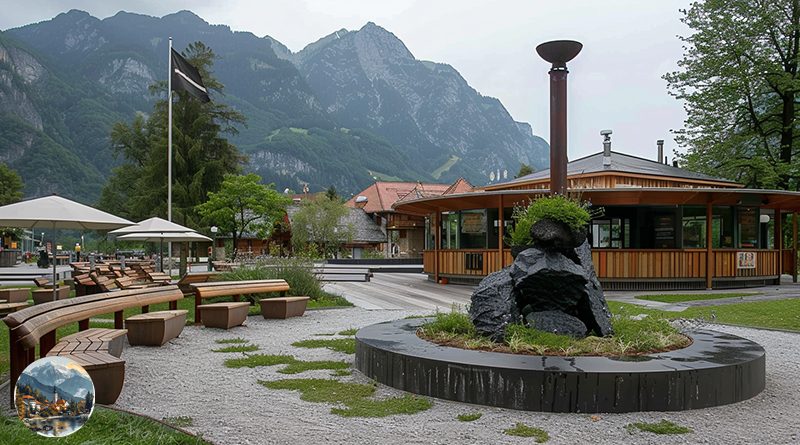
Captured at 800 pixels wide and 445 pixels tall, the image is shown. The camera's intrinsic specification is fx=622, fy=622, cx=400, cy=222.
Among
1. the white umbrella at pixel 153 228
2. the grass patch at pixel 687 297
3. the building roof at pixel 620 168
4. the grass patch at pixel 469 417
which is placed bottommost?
the grass patch at pixel 687 297

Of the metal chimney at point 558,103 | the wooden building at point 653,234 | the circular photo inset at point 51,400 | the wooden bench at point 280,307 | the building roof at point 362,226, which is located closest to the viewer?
the circular photo inset at point 51,400

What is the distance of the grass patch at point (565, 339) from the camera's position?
20.4ft

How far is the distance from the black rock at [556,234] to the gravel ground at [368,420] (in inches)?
91.9

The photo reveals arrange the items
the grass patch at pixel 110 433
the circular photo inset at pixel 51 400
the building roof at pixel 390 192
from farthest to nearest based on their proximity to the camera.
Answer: the building roof at pixel 390 192 → the grass patch at pixel 110 433 → the circular photo inset at pixel 51 400

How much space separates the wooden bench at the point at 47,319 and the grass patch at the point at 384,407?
2.51 m

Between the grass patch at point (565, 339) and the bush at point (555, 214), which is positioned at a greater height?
the bush at point (555, 214)

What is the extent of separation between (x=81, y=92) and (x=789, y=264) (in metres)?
149

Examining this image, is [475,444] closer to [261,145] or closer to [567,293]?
[567,293]

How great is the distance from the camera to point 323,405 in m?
5.41

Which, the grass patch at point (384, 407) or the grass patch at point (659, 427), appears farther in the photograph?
the grass patch at point (384, 407)

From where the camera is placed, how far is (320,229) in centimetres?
4416

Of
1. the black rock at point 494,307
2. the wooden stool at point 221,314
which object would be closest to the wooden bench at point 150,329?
the wooden stool at point 221,314

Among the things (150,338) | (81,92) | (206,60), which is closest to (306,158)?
(81,92)

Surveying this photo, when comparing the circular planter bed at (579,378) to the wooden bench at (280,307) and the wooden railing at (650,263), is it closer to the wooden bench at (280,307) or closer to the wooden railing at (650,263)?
the wooden bench at (280,307)
